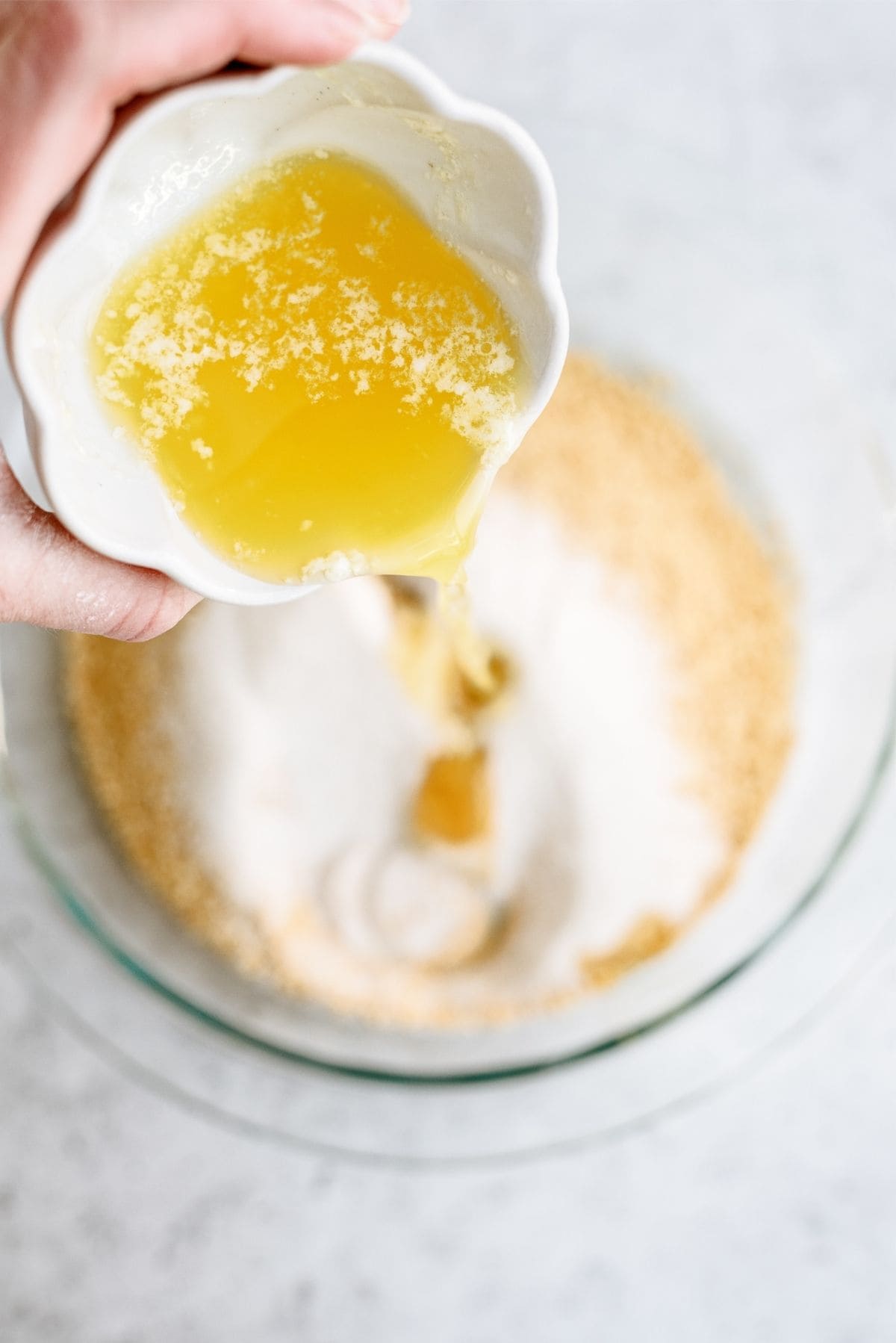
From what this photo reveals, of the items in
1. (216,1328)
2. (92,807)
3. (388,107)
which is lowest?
(216,1328)

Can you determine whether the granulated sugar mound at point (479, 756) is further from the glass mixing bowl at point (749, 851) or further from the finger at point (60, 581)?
the finger at point (60, 581)

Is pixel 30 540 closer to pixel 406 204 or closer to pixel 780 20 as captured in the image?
pixel 406 204

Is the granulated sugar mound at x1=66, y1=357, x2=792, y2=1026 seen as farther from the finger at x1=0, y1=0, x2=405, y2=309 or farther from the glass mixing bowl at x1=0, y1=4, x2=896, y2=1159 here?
the finger at x1=0, y1=0, x2=405, y2=309

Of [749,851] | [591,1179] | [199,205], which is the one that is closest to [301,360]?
[199,205]

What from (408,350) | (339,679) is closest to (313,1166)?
(339,679)

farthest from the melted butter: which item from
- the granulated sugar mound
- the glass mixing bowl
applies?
the glass mixing bowl

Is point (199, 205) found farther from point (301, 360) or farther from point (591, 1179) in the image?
point (591, 1179)
